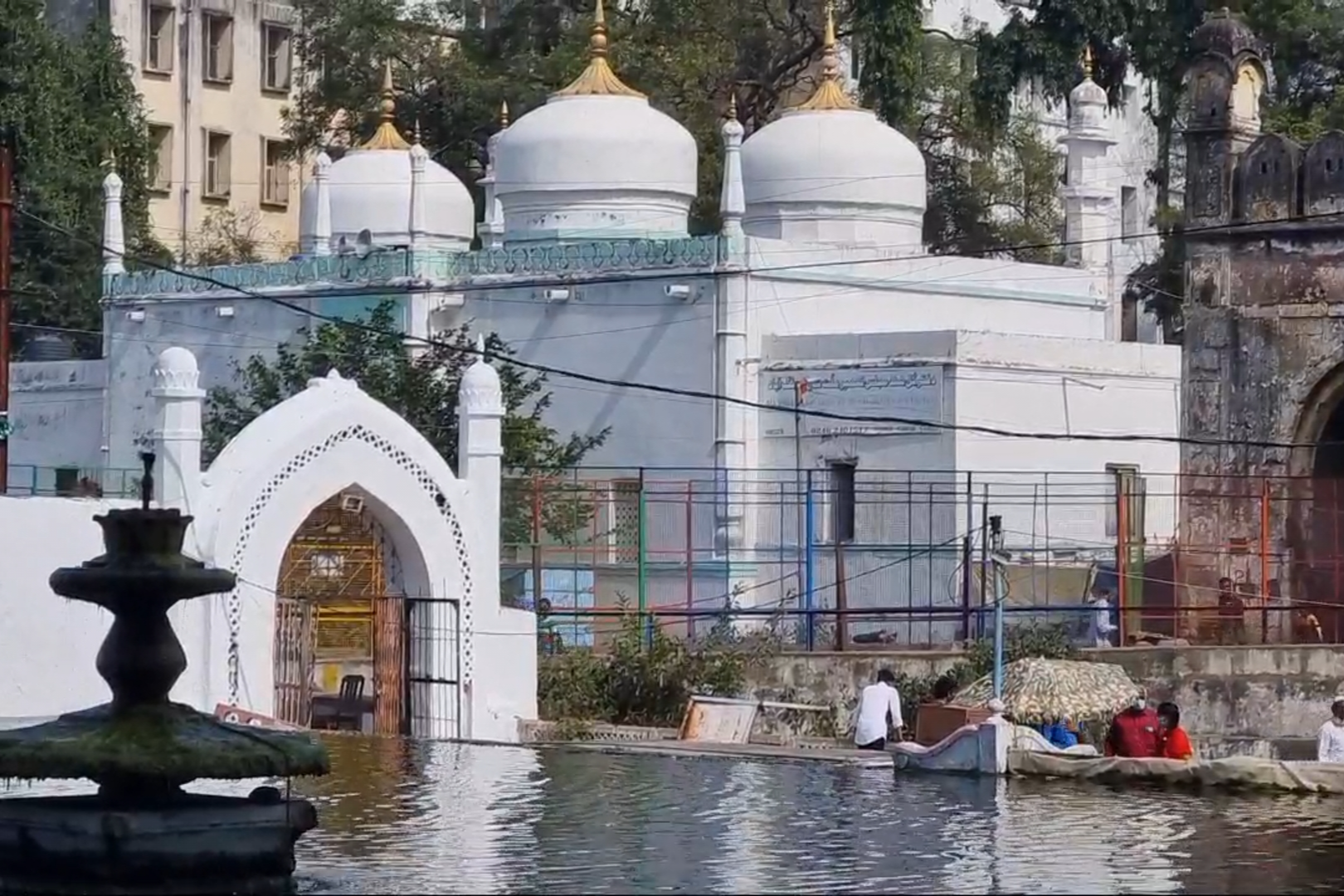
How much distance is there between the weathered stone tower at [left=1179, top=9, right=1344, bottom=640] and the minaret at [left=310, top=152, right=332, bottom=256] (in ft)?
41.9

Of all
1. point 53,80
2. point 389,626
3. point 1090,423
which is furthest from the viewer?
point 53,80

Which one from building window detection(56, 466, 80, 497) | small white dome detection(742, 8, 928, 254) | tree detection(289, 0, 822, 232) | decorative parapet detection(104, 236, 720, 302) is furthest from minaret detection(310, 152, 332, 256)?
tree detection(289, 0, 822, 232)

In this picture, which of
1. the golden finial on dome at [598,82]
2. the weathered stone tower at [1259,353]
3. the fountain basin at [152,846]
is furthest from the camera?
the golden finial on dome at [598,82]

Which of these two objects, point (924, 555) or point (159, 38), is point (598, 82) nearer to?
point (924, 555)

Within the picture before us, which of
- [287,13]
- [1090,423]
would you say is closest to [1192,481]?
[1090,423]

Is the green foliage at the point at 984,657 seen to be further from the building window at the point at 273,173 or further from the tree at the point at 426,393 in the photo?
the building window at the point at 273,173

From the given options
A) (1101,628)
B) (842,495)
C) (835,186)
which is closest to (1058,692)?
(1101,628)

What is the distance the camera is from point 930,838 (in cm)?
1483

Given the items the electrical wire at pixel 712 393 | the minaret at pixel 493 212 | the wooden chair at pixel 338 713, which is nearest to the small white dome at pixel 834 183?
the electrical wire at pixel 712 393

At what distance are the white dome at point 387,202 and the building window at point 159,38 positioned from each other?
12726mm

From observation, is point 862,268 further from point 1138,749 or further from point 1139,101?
point 1139,101

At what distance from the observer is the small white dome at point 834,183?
113ft

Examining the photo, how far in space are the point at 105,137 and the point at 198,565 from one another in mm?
32412

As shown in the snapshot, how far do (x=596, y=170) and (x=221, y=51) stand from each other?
62.7ft
